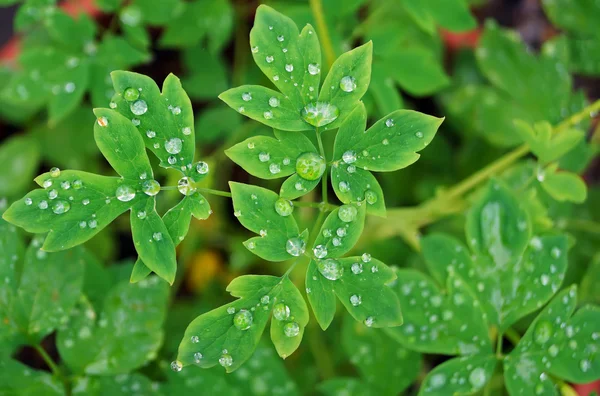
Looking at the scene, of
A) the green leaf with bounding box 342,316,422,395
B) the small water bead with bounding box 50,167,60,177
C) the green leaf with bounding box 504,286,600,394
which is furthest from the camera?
the green leaf with bounding box 342,316,422,395

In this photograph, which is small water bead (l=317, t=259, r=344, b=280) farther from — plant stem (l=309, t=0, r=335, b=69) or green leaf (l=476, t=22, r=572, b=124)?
green leaf (l=476, t=22, r=572, b=124)

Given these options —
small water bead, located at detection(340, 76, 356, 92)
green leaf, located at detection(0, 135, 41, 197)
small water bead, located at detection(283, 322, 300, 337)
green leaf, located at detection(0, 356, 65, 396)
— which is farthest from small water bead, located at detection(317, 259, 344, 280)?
green leaf, located at detection(0, 135, 41, 197)

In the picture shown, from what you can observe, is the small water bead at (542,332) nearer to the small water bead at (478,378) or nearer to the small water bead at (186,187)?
the small water bead at (478,378)

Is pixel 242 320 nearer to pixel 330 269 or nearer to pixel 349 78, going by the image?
pixel 330 269

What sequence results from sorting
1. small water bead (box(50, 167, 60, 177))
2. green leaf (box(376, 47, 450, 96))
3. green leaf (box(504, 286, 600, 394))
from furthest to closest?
green leaf (box(376, 47, 450, 96))
green leaf (box(504, 286, 600, 394))
small water bead (box(50, 167, 60, 177))

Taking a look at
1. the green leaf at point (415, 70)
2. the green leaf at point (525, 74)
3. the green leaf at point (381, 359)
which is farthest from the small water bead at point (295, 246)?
the green leaf at point (525, 74)

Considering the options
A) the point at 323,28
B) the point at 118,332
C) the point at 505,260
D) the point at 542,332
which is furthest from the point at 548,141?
the point at 118,332

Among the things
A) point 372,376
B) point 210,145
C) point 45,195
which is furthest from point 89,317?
point 210,145

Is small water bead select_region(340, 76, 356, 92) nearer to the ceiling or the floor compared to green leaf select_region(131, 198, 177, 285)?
nearer to the ceiling
